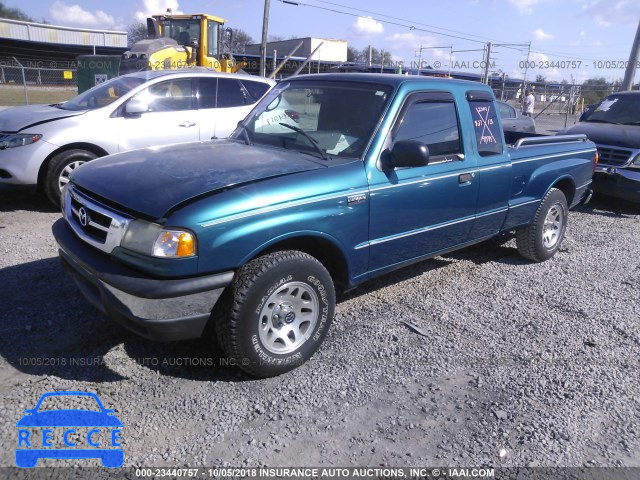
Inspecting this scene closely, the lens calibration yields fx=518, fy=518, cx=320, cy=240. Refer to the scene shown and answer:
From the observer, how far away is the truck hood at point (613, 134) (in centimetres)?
828

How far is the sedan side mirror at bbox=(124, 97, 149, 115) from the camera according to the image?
6816mm

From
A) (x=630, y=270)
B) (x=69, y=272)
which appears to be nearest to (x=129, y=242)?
(x=69, y=272)

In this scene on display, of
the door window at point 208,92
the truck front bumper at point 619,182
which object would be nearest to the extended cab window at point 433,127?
the door window at point 208,92

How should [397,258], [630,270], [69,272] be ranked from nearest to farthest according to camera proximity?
[69,272] → [397,258] → [630,270]

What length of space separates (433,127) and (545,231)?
239 cm

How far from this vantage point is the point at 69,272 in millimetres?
3381

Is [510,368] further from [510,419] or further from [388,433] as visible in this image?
[388,433]

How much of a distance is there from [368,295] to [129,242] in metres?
2.36

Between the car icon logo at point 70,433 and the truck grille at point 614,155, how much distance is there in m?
8.23

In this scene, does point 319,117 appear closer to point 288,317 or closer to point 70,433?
point 288,317

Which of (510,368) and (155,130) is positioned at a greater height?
(155,130)

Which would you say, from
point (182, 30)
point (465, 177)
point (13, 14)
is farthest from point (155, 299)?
point (13, 14)

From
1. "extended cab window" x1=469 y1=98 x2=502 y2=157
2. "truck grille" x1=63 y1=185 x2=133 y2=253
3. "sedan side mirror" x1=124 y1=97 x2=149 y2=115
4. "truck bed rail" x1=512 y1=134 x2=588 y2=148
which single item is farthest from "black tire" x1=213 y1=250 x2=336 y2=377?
"sedan side mirror" x1=124 y1=97 x2=149 y2=115

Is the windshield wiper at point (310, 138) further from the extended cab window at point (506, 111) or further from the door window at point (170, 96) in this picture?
the extended cab window at point (506, 111)
